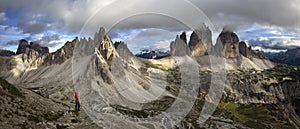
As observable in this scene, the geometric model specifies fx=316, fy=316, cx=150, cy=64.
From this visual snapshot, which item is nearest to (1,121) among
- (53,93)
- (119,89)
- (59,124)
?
(59,124)

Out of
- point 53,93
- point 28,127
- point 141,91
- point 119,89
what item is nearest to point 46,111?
point 28,127

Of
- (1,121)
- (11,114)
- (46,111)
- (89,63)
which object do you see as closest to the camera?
(1,121)

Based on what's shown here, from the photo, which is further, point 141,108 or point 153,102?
point 153,102

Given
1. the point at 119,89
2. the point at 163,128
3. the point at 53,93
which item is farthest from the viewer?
the point at 119,89

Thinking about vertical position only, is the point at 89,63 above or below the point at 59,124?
above

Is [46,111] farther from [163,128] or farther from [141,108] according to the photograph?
[141,108]

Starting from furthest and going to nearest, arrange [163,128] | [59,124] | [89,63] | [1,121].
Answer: [89,63], [163,128], [59,124], [1,121]

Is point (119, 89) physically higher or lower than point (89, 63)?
lower

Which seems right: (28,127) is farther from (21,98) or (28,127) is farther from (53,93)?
(53,93)

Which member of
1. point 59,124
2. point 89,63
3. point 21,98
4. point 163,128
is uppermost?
point 89,63
